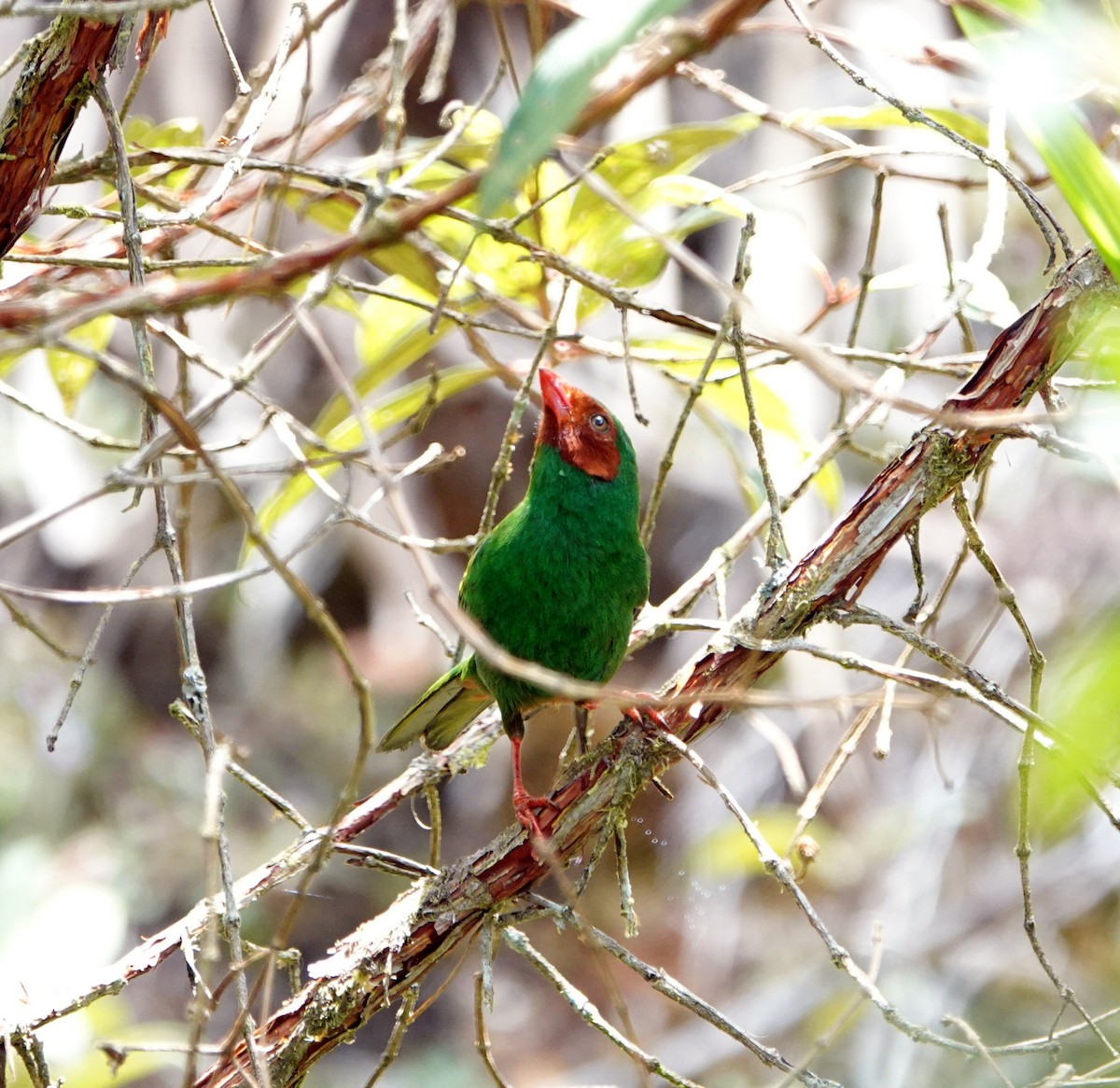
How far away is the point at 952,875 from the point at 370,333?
215 inches

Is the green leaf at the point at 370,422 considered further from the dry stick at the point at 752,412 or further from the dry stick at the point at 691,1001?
the dry stick at the point at 691,1001

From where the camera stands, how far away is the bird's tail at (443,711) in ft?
10.9

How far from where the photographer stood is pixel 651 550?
795cm

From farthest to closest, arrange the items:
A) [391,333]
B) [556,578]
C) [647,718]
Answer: [556,578], [391,333], [647,718]

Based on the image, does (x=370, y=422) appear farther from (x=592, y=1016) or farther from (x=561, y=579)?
(x=592, y=1016)

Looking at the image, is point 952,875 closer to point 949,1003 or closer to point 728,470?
point 949,1003

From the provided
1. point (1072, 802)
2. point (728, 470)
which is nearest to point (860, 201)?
point (728, 470)

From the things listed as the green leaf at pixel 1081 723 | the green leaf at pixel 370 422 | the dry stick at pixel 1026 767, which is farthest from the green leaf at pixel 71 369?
the green leaf at pixel 1081 723

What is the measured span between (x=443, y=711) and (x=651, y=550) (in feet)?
15.2

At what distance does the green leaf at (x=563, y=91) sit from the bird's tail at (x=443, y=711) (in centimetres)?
224

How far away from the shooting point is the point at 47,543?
6449 mm

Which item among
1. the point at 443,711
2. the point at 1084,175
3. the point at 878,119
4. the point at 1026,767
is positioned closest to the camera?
the point at 1084,175

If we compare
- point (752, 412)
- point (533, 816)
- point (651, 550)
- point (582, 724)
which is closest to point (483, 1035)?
point (533, 816)

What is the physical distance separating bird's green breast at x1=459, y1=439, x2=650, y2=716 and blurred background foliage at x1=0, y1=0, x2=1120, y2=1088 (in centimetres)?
32
